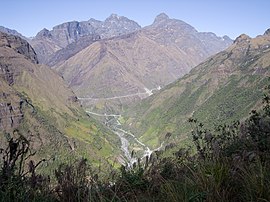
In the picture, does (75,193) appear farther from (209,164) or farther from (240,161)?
(240,161)

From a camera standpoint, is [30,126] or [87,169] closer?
[87,169]

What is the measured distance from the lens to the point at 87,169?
5234 mm

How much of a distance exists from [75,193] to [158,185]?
1.08 metres

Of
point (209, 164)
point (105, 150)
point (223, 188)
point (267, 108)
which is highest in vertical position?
point (105, 150)

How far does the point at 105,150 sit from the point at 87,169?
172 meters

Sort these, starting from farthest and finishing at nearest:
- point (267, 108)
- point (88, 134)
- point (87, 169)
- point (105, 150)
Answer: point (88, 134)
point (105, 150)
point (267, 108)
point (87, 169)

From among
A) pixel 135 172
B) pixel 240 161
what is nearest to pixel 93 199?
pixel 240 161

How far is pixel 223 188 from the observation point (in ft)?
13.7

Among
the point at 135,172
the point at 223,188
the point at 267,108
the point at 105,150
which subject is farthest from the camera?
the point at 105,150

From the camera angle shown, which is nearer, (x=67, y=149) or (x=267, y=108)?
(x=267, y=108)

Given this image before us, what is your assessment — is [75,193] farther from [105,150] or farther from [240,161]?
[105,150]

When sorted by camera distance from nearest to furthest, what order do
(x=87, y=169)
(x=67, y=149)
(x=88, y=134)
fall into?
(x=87, y=169)
(x=67, y=149)
(x=88, y=134)

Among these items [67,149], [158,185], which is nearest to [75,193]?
[158,185]

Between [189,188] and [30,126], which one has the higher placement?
[30,126]
